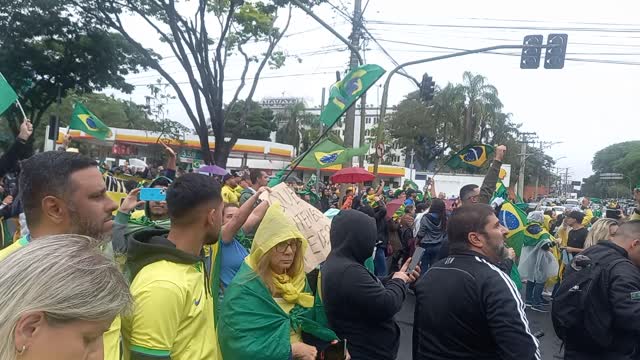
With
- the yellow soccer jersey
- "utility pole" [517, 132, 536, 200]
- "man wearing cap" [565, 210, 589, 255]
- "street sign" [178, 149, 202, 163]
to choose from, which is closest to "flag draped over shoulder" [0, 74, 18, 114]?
the yellow soccer jersey

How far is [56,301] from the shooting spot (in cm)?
111

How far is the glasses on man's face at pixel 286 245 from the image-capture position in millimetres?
3080

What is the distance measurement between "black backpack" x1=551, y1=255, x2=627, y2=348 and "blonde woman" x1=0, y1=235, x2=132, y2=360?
120 inches

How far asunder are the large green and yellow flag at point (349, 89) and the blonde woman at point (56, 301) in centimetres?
653

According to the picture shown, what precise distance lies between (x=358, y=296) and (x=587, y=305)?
153 centimetres

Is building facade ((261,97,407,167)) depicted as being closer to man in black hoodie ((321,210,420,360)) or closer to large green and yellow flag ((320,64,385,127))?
large green and yellow flag ((320,64,385,127))

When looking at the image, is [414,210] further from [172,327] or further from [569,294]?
[172,327]

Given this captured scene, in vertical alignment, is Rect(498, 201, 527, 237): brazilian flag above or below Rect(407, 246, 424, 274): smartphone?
below

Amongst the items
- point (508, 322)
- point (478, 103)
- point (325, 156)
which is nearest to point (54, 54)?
point (325, 156)

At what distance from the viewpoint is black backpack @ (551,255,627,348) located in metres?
3.26

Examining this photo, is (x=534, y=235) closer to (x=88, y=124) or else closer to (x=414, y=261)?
(x=414, y=261)

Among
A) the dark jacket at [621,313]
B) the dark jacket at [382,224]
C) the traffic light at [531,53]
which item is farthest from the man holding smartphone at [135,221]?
the traffic light at [531,53]

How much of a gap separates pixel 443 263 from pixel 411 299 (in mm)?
6754

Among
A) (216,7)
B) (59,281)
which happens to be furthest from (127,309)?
(216,7)
